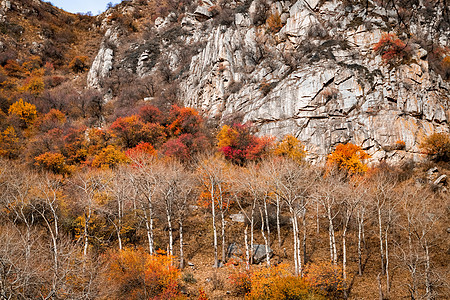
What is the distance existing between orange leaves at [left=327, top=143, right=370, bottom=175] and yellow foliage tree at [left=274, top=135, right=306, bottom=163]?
4323 mm

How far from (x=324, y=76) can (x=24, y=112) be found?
6111 centimetres

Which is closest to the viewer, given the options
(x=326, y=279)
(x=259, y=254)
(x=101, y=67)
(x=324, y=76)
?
(x=326, y=279)

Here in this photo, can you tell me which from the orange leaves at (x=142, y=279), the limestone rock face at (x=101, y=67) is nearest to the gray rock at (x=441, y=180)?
the orange leaves at (x=142, y=279)

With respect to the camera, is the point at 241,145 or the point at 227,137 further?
the point at 227,137

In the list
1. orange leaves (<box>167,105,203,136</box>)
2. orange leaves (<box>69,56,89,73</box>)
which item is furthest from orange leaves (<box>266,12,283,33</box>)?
orange leaves (<box>69,56,89,73</box>)

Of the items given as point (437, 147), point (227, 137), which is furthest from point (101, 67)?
point (437, 147)

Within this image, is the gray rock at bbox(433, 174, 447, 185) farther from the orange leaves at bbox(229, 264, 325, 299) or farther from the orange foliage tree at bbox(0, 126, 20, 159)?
the orange foliage tree at bbox(0, 126, 20, 159)

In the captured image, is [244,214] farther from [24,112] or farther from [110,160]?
[24,112]

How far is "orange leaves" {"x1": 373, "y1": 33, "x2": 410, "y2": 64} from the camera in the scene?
4546cm

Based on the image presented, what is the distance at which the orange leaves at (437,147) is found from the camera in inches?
1534

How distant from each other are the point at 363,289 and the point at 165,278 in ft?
52.0

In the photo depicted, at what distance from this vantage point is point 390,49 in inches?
1816

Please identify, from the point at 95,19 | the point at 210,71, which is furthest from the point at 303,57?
the point at 95,19

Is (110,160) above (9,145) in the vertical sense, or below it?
below
